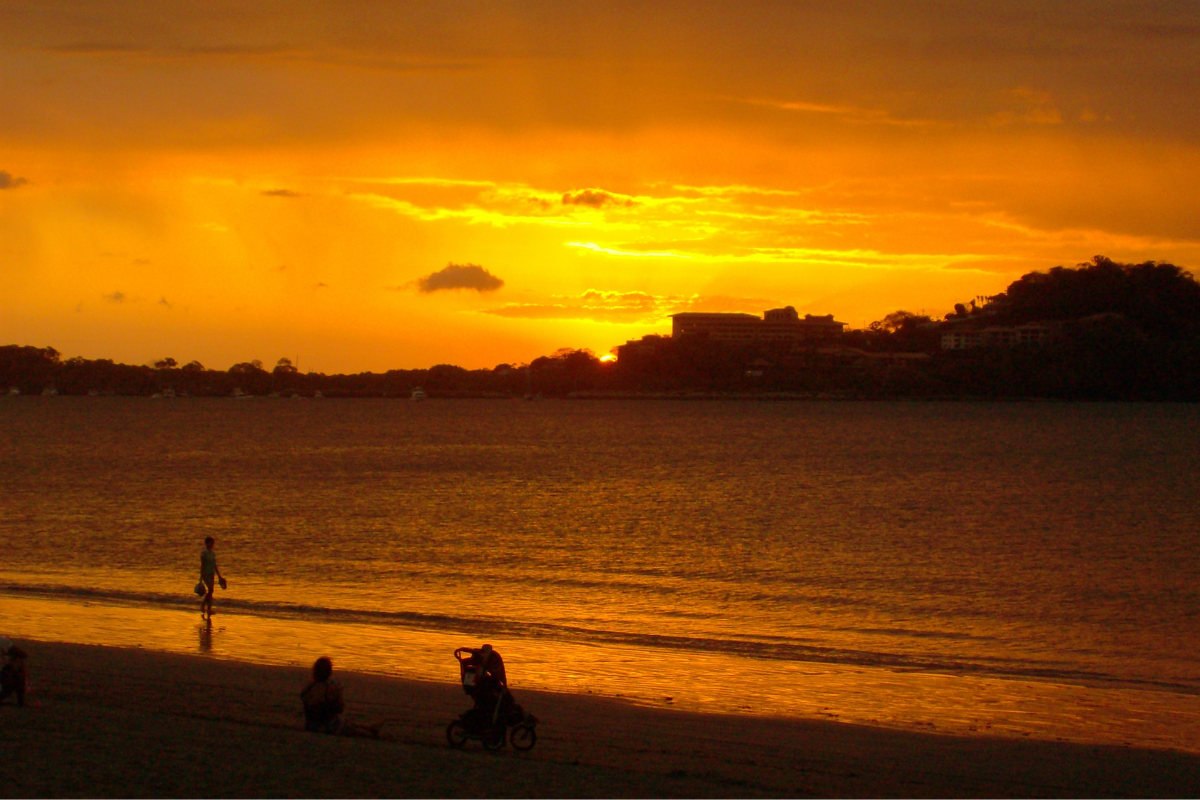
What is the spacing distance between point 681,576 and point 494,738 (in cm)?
1745

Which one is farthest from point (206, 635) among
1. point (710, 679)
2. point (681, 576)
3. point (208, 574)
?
point (681, 576)

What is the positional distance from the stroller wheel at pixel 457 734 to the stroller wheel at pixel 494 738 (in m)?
0.23

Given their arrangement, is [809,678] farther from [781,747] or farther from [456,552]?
[456,552]

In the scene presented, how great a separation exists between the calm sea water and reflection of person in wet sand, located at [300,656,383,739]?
449cm

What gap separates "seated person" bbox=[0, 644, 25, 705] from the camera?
11.2 m

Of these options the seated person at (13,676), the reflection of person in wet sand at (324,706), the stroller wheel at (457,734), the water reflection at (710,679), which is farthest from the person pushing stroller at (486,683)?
the seated person at (13,676)

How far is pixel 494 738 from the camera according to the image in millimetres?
10578

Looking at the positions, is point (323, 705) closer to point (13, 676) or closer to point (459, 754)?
point (459, 754)

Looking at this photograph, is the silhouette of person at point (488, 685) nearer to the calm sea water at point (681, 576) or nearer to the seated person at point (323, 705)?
the seated person at point (323, 705)

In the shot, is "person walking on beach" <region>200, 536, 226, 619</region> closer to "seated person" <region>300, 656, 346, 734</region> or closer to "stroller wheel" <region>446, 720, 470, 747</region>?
"seated person" <region>300, 656, 346, 734</region>

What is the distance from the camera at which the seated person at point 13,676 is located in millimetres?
11242

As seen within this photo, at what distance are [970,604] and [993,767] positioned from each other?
44.1 ft

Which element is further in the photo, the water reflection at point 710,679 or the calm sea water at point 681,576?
the calm sea water at point 681,576

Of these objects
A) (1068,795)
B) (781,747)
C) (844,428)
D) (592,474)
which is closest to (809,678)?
(781,747)
